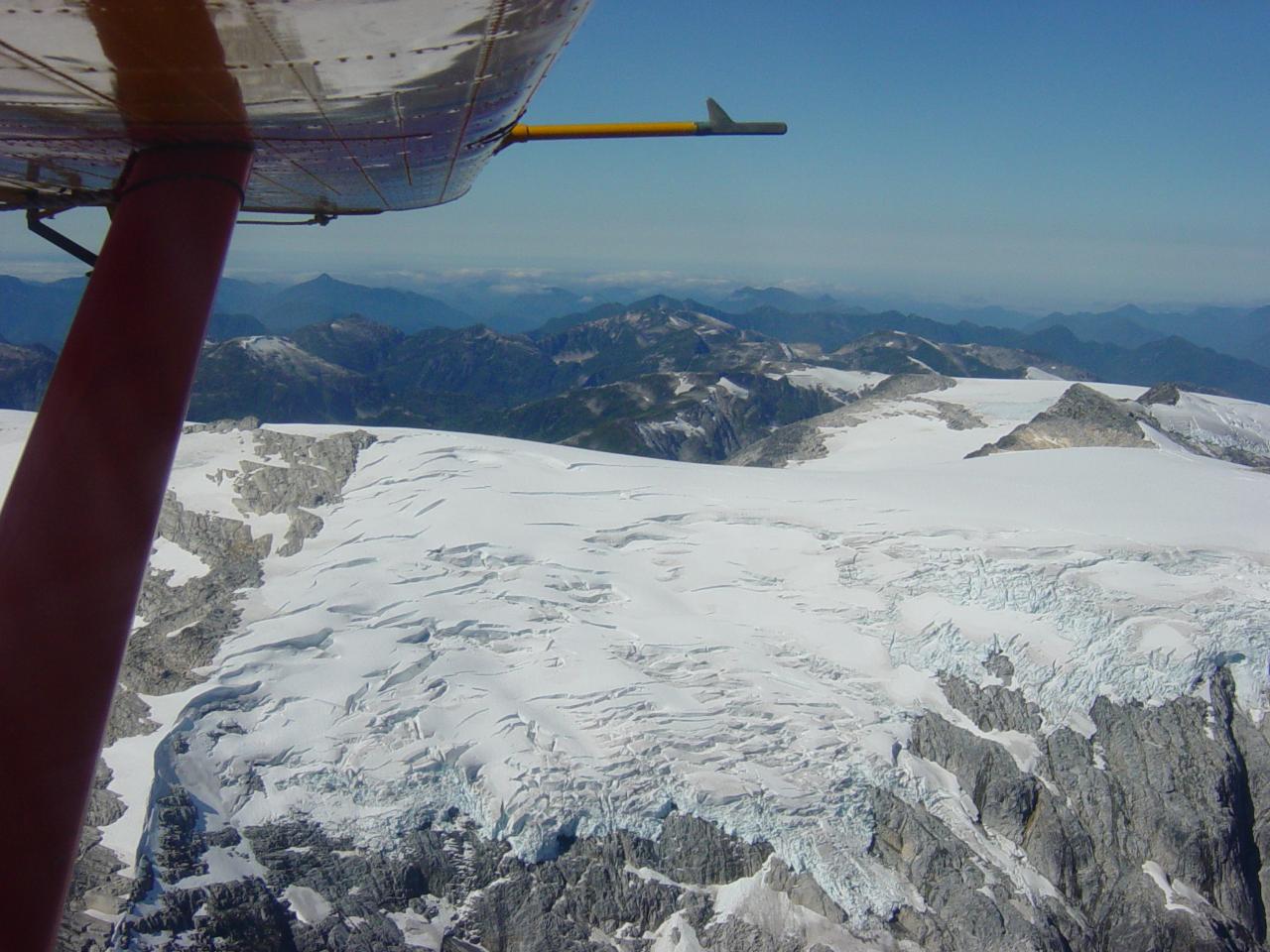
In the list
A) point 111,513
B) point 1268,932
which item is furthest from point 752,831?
point 111,513

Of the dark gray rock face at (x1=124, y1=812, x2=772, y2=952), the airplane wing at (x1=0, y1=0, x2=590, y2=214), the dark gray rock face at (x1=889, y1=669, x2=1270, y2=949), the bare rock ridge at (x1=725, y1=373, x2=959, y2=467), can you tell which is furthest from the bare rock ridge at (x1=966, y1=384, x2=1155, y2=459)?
the airplane wing at (x1=0, y1=0, x2=590, y2=214)

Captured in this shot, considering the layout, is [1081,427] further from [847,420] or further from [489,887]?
[489,887]

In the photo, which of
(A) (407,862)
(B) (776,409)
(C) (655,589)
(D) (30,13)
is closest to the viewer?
(D) (30,13)

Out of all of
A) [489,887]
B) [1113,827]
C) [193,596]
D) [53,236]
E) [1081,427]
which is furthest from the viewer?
[1081,427]

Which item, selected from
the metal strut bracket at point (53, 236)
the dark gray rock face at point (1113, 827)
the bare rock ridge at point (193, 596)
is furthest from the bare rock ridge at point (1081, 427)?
the metal strut bracket at point (53, 236)

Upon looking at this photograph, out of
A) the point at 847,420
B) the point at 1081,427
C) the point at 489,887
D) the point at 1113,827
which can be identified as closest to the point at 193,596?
the point at 489,887

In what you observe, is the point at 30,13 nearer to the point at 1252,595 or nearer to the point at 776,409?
the point at 1252,595

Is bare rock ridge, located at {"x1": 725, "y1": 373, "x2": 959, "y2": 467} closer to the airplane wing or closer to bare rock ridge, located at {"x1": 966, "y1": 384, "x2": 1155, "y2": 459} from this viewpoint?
bare rock ridge, located at {"x1": 966, "y1": 384, "x2": 1155, "y2": 459}
